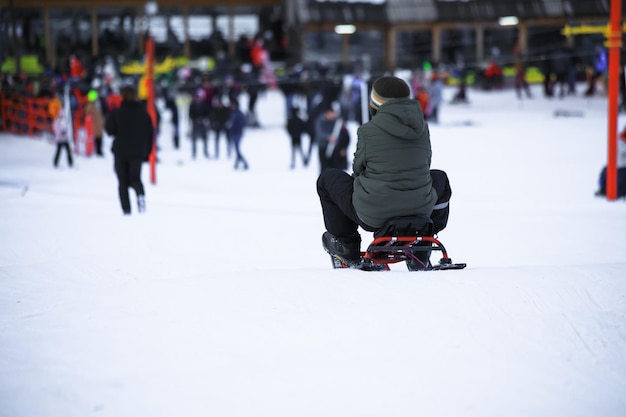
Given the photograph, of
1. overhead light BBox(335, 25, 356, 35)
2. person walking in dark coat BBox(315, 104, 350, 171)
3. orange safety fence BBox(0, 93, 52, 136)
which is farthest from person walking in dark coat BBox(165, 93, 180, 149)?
overhead light BBox(335, 25, 356, 35)

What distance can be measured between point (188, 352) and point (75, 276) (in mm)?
2957

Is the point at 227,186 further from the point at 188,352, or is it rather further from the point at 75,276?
the point at 188,352

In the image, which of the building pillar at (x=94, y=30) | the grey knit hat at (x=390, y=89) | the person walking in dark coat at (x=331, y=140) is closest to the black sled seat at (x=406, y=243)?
the grey knit hat at (x=390, y=89)

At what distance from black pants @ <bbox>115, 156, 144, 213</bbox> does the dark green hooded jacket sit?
17.5 feet

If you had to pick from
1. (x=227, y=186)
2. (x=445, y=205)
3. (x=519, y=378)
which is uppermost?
(x=445, y=205)

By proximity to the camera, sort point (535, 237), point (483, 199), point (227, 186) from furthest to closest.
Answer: point (227, 186), point (483, 199), point (535, 237)

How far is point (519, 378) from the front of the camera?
3.38m

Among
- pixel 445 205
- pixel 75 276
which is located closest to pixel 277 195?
pixel 75 276

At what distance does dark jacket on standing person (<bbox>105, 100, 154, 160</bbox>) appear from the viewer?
31.5 feet

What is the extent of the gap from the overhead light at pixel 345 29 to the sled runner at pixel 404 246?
29.9 metres

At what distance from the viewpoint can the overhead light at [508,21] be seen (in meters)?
34.2

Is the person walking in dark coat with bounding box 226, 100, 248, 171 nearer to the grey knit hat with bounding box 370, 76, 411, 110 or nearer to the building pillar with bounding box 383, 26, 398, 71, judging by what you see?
the grey knit hat with bounding box 370, 76, 411, 110

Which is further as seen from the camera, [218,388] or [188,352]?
[188,352]

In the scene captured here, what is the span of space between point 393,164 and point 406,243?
463 millimetres
